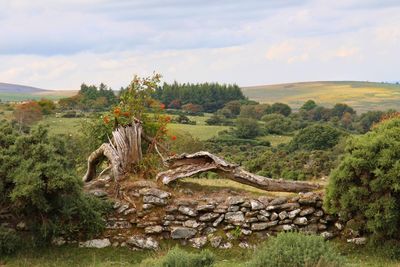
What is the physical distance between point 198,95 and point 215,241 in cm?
11223

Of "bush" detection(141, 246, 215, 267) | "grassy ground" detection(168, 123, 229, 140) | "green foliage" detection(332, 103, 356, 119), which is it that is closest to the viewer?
"bush" detection(141, 246, 215, 267)

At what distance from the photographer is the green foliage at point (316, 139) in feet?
190

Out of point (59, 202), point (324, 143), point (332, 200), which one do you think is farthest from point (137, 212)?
point (324, 143)

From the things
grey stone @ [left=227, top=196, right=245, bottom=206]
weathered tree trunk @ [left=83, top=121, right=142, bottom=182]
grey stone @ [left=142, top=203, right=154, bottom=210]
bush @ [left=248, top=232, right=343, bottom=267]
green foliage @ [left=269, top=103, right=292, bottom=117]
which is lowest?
green foliage @ [left=269, top=103, right=292, bottom=117]

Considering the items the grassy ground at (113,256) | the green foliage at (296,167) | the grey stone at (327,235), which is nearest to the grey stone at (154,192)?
the grassy ground at (113,256)

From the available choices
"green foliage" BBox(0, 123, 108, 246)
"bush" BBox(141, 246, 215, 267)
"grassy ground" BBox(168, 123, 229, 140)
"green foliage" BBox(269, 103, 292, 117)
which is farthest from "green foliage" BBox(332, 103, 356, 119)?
"bush" BBox(141, 246, 215, 267)

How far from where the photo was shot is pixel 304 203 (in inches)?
512

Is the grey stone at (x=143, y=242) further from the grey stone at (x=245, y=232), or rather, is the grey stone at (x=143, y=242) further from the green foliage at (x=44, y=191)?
the grey stone at (x=245, y=232)

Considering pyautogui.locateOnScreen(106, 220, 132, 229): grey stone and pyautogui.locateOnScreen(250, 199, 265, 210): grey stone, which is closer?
pyautogui.locateOnScreen(250, 199, 265, 210): grey stone

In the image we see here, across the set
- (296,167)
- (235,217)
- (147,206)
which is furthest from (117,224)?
(296,167)

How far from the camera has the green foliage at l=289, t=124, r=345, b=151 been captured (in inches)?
2284

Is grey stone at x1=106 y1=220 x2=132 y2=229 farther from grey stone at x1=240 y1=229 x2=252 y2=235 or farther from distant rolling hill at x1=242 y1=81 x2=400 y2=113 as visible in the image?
distant rolling hill at x1=242 y1=81 x2=400 y2=113

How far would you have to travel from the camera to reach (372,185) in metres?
11.6

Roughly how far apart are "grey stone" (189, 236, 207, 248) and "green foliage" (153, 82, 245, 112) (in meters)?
106
